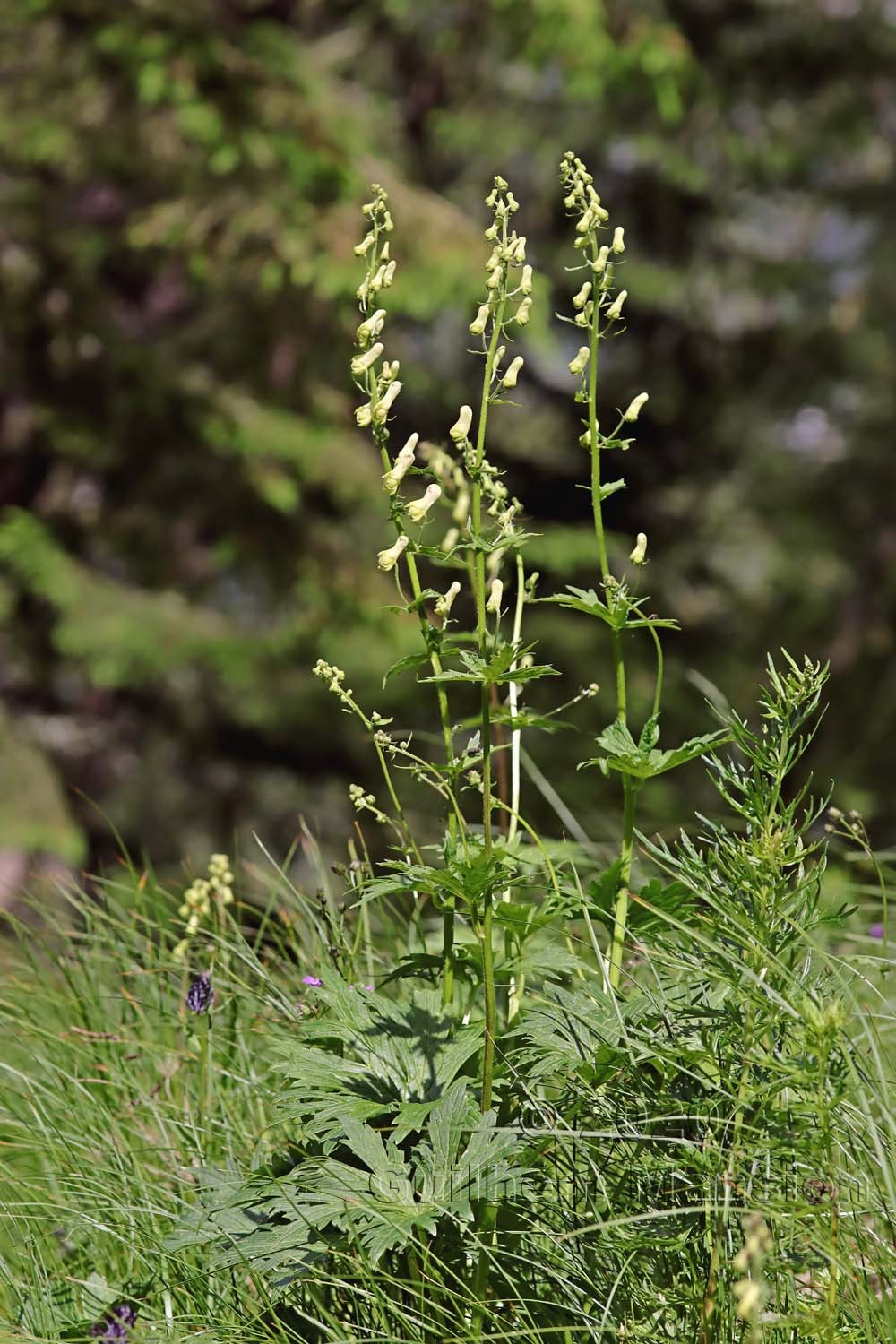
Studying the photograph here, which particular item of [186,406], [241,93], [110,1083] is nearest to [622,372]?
[186,406]

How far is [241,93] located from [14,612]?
273 cm

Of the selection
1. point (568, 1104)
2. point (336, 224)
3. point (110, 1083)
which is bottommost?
point (110, 1083)

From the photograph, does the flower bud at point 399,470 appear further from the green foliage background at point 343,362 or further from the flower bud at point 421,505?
the green foliage background at point 343,362

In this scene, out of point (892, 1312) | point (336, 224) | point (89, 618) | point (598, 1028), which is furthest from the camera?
point (89, 618)

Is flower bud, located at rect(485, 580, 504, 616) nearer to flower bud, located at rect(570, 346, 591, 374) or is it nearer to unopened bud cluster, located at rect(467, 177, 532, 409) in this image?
unopened bud cluster, located at rect(467, 177, 532, 409)

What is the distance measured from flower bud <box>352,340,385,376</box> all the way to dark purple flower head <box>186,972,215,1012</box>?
0.85 metres

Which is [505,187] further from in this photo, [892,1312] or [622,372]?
[622,372]

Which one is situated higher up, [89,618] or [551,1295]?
[551,1295]

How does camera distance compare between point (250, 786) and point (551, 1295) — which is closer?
point (551, 1295)

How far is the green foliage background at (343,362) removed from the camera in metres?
4.91

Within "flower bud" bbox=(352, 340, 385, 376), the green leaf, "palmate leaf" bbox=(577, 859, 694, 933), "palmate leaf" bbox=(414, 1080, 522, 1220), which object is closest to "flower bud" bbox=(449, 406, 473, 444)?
"flower bud" bbox=(352, 340, 385, 376)

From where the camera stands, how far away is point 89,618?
5.57 meters

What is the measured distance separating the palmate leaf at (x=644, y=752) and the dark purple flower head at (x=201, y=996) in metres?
0.67

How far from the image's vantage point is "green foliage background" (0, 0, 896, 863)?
491cm
